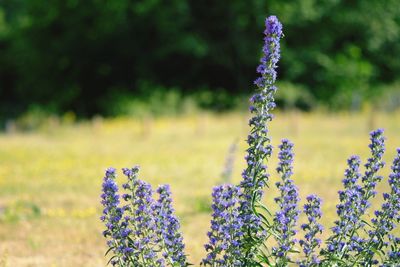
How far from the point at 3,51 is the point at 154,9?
1686 centimetres

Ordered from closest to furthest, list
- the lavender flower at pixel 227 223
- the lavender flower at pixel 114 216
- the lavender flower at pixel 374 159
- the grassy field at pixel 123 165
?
the lavender flower at pixel 227 223 → the lavender flower at pixel 114 216 → the lavender flower at pixel 374 159 → the grassy field at pixel 123 165

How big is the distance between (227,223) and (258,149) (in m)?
0.60

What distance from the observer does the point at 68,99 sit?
39.9 metres

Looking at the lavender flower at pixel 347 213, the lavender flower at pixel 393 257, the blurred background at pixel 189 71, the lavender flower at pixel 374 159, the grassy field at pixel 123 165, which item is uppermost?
the blurred background at pixel 189 71

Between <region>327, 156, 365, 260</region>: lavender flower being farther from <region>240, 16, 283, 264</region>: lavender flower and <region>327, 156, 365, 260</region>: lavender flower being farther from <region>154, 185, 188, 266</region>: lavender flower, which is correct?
<region>154, 185, 188, 266</region>: lavender flower

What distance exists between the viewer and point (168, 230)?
548 cm

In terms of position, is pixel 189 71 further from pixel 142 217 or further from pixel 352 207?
pixel 352 207

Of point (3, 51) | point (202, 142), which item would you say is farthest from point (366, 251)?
point (3, 51)

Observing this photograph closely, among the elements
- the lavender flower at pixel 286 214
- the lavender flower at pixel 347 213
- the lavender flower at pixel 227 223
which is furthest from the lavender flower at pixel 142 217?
the lavender flower at pixel 347 213

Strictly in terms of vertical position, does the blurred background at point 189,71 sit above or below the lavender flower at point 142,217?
above

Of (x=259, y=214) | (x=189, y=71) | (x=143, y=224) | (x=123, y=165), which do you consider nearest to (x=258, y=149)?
(x=259, y=214)

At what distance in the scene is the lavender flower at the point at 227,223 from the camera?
17.2 ft

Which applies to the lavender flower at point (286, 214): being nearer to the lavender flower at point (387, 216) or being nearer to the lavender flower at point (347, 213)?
the lavender flower at point (347, 213)

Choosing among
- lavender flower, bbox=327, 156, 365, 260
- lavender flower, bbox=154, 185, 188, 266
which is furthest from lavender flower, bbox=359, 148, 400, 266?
lavender flower, bbox=154, 185, 188, 266
